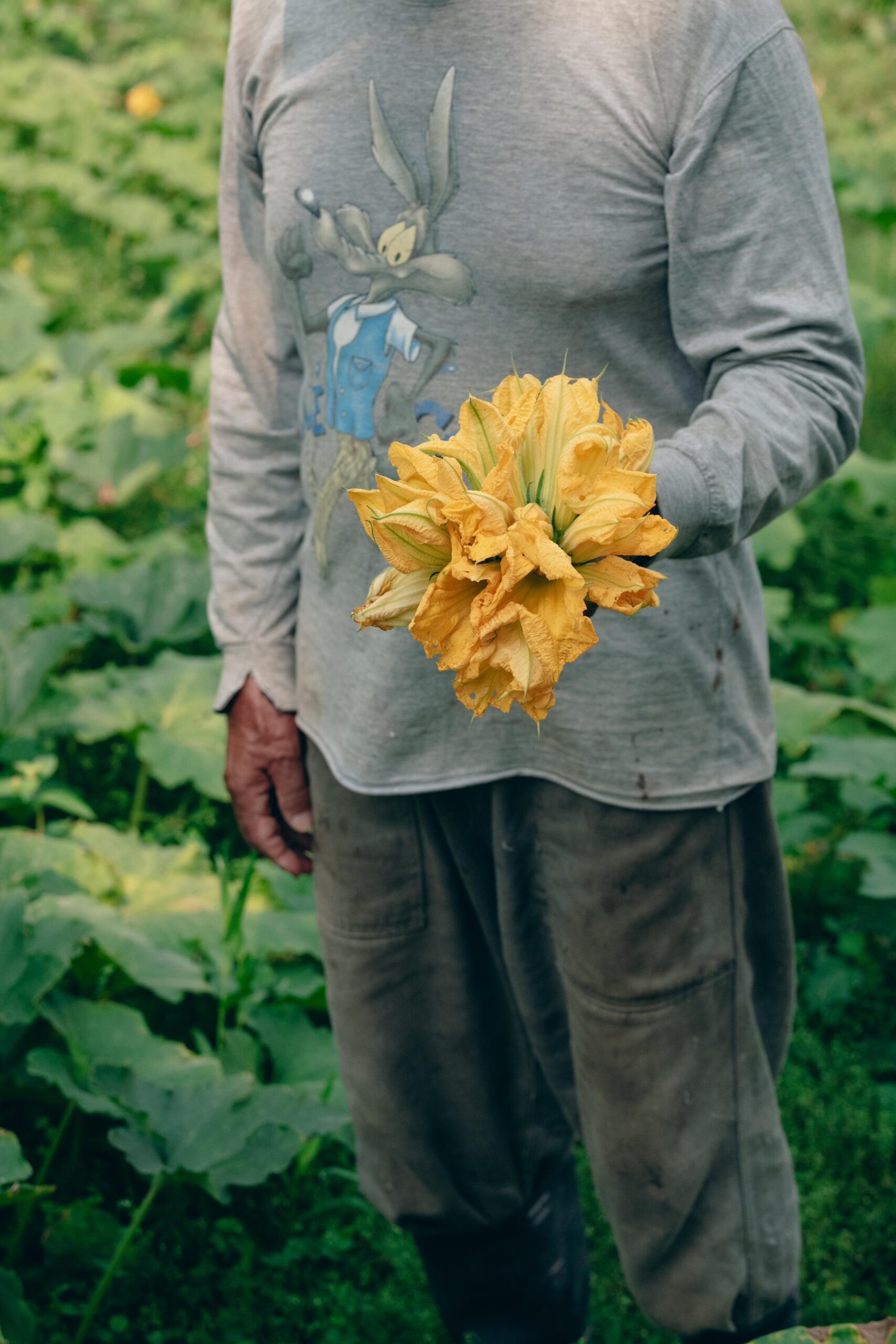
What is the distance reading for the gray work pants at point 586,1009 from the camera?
5.65 feet

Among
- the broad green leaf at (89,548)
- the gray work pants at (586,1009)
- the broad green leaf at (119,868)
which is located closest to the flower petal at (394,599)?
the gray work pants at (586,1009)

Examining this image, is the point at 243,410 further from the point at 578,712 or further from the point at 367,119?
the point at 578,712

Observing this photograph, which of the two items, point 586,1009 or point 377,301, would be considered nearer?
point 377,301

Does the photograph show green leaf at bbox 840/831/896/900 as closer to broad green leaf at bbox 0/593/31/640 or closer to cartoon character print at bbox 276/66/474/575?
cartoon character print at bbox 276/66/474/575

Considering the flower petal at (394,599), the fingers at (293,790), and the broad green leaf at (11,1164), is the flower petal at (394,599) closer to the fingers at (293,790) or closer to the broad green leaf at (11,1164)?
the fingers at (293,790)

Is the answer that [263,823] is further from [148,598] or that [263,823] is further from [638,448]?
[148,598]

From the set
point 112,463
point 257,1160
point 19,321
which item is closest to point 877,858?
point 257,1160

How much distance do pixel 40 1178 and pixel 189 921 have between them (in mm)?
596

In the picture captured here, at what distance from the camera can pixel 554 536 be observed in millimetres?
1121

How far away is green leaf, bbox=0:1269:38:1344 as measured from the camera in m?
1.96

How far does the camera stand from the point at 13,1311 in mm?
1971

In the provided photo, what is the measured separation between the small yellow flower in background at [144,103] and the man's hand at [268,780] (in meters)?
5.61

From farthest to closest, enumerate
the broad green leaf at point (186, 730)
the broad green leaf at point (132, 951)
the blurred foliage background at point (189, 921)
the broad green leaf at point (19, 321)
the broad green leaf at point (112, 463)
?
the broad green leaf at point (19, 321) → the broad green leaf at point (112, 463) → the broad green leaf at point (186, 730) → the broad green leaf at point (132, 951) → the blurred foliage background at point (189, 921)

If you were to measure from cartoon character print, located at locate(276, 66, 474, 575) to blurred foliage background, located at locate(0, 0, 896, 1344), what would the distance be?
1066 millimetres
